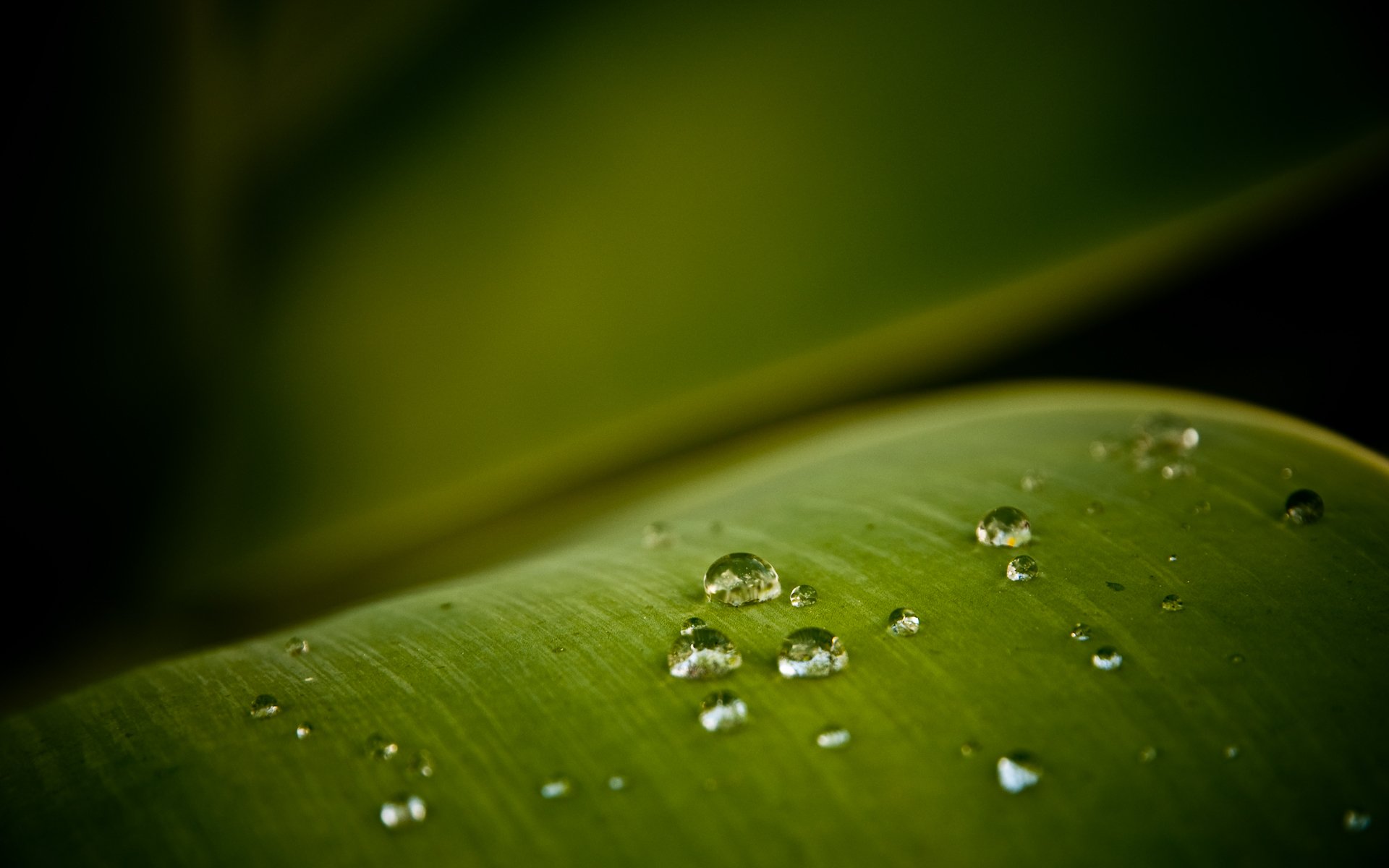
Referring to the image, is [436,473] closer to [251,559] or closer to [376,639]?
[251,559]

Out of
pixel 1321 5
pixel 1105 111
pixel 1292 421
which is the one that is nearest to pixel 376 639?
pixel 1292 421

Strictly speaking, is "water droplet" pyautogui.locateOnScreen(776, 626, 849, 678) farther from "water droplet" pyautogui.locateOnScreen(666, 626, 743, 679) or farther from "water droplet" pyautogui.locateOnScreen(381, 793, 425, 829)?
"water droplet" pyautogui.locateOnScreen(381, 793, 425, 829)

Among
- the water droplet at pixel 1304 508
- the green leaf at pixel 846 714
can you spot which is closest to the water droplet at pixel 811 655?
the green leaf at pixel 846 714

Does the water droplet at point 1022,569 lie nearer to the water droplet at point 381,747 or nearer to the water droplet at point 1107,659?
the water droplet at point 1107,659

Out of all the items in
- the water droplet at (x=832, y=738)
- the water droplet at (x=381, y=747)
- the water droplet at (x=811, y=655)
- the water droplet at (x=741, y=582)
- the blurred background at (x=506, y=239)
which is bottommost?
the water droplet at (x=832, y=738)

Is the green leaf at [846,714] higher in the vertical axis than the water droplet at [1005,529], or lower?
lower

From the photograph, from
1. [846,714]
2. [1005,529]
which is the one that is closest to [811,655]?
[846,714]

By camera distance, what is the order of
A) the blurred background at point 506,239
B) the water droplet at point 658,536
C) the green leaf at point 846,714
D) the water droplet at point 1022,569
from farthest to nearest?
the blurred background at point 506,239 → the water droplet at point 658,536 → the water droplet at point 1022,569 → the green leaf at point 846,714

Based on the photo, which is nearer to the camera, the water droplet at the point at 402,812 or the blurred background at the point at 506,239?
the water droplet at the point at 402,812
